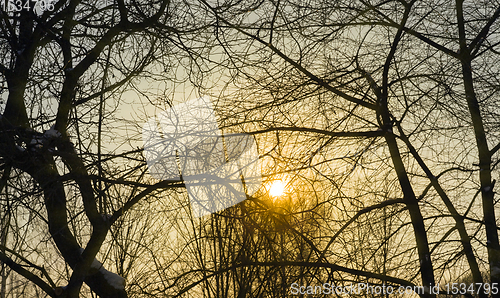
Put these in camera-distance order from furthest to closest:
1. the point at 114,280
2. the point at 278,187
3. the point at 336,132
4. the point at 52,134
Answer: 1. the point at 114,280
2. the point at 52,134
3. the point at 336,132
4. the point at 278,187

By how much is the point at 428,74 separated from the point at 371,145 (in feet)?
2.57

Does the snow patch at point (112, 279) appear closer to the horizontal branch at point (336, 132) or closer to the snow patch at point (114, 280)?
the snow patch at point (114, 280)

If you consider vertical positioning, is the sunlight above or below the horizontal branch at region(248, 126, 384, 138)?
below

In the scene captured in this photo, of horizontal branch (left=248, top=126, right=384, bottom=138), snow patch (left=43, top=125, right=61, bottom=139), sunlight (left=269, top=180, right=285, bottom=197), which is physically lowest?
sunlight (left=269, top=180, right=285, bottom=197)

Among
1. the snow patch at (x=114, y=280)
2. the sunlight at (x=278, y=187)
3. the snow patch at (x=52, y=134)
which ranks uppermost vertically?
the snow patch at (x=52, y=134)

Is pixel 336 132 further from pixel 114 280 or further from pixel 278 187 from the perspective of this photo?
pixel 114 280

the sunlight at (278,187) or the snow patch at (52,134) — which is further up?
the snow patch at (52,134)

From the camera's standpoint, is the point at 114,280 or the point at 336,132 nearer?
the point at 336,132

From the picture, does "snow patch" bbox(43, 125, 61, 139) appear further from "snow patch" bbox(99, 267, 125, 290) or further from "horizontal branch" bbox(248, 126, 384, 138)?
"horizontal branch" bbox(248, 126, 384, 138)

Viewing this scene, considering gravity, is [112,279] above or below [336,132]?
below

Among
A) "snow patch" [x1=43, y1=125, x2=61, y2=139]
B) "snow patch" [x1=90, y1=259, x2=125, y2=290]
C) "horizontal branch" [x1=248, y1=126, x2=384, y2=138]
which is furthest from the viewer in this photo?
"snow patch" [x1=90, y1=259, x2=125, y2=290]

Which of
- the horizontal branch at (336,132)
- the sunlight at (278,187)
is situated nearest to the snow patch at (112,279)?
the sunlight at (278,187)

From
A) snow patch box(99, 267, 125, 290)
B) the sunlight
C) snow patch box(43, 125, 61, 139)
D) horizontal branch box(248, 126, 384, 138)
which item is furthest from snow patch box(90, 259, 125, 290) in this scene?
horizontal branch box(248, 126, 384, 138)

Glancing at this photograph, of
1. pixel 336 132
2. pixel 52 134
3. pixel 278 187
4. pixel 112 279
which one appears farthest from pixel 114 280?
pixel 336 132
